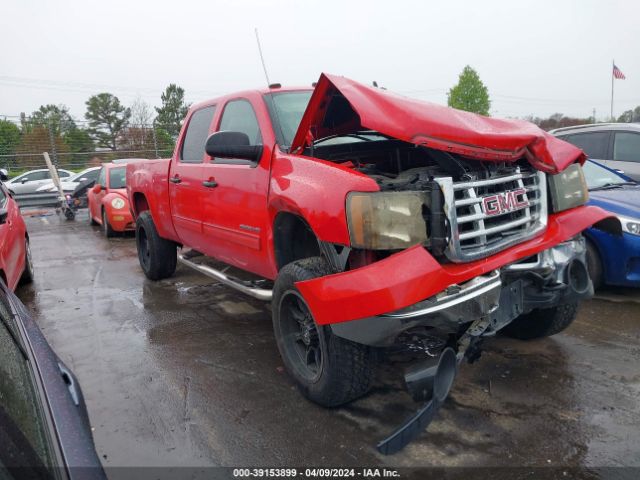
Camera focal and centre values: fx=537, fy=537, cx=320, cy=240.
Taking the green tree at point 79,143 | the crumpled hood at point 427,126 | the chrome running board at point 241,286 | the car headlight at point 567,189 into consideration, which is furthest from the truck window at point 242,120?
the green tree at point 79,143

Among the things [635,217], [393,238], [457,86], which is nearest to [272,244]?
[393,238]

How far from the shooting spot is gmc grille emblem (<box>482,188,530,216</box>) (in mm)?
2881

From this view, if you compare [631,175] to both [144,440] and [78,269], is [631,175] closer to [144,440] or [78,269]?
[144,440]

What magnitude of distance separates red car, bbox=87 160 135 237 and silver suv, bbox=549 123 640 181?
796 cm

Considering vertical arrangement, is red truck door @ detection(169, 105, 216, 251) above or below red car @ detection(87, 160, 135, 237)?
above

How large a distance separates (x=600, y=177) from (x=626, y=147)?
84.6 inches

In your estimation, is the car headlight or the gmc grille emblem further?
the car headlight

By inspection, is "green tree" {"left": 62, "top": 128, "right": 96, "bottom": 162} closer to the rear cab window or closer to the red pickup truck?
the rear cab window

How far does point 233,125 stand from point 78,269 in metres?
4.42

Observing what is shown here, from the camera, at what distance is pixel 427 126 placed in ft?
9.07

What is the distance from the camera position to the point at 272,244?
3656 mm

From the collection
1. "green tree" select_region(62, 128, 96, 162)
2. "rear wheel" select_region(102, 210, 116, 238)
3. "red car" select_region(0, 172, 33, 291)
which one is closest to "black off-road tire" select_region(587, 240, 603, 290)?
"red car" select_region(0, 172, 33, 291)

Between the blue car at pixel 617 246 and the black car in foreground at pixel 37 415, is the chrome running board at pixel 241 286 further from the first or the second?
the blue car at pixel 617 246

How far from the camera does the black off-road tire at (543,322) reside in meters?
3.84
